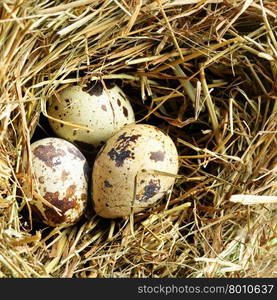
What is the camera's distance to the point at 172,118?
1.99m

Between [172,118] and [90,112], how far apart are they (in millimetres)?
302

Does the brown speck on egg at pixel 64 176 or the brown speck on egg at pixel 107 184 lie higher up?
the brown speck on egg at pixel 64 176

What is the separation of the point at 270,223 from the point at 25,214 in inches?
29.9

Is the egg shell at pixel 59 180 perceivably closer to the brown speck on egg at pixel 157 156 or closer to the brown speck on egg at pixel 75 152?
the brown speck on egg at pixel 75 152

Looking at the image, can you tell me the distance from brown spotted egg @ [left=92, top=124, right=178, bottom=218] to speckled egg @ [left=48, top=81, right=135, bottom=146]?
0.08m

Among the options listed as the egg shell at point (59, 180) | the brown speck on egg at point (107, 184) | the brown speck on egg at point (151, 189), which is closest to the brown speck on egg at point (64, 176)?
the egg shell at point (59, 180)

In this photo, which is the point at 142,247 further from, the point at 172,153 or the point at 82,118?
the point at 82,118

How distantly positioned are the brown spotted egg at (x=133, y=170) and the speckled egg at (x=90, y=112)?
0.08 metres

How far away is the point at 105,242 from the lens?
1844 millimetres

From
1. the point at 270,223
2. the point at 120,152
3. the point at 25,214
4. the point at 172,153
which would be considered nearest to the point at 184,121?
the point at 172,153

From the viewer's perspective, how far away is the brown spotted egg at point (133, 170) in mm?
1743

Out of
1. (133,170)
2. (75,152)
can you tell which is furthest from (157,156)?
(75,152)

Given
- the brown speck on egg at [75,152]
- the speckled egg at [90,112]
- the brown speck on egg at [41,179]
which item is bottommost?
the brown speck on egg at [41,179]

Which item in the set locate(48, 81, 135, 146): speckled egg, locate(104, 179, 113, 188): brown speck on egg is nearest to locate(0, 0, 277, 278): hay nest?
locate(48, 81, 135, 146): speckled egg
